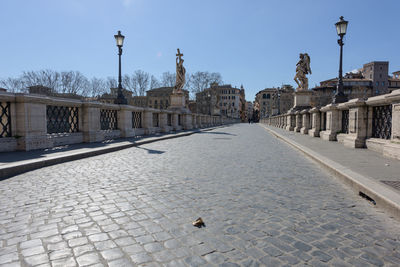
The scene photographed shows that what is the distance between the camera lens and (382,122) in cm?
848

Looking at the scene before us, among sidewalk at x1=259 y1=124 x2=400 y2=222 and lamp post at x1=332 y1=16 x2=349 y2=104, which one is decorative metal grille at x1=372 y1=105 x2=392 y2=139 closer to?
sidewalk at x1=259 y1=124 x2=400 y2=222

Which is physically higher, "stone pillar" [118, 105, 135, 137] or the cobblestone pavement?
"stone pillar" [118, 105, 135, 137]


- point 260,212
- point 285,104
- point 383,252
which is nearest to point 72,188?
point 260,212

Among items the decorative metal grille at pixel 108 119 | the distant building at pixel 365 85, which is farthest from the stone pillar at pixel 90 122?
the distant building at pixel 365 85

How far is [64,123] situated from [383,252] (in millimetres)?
12009

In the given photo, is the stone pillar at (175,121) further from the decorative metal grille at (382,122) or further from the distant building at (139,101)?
the distant building at (139,101)

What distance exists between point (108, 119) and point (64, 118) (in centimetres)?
290

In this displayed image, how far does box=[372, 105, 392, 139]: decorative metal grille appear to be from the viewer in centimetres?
809

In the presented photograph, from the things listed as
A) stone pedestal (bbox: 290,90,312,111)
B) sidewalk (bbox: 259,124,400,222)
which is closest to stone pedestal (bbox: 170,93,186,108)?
stone pedestal (bbox: 290,90,312,111)

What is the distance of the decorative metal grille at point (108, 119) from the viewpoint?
13.5 m

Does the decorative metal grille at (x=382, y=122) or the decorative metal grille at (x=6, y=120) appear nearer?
the decorative metal grille at (x=382, y=122)

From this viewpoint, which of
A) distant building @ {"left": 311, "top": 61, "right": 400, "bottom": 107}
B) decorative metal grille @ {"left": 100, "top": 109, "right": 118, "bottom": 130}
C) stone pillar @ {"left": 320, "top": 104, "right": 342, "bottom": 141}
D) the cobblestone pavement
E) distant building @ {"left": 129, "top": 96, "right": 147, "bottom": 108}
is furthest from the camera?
distant building @ {"left": 311, "top": 61, "right": 400, "bottom": 107}

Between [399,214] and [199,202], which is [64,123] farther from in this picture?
[399,214]

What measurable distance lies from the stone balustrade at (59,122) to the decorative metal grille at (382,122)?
11731mm
